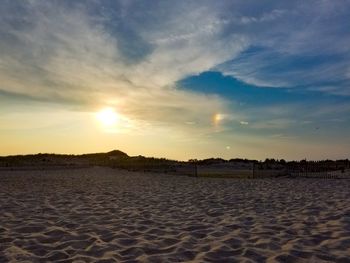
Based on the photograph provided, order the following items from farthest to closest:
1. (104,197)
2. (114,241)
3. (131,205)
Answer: (104,197) < (131,205) < (114,241)

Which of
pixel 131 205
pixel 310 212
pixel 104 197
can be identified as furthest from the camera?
pixel 104 197

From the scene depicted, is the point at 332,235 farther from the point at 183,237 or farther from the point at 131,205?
the point at 131,205

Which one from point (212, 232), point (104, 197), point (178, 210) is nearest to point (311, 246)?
point (212, 232)

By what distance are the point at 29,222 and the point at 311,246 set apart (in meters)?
6.18

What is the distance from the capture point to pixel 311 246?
6.94 metres

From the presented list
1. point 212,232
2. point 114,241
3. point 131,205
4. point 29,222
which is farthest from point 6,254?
point 131,205

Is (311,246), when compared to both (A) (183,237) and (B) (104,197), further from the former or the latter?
(B) (104,197)

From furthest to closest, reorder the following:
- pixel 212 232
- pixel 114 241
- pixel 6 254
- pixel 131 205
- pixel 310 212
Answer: pixel 131 205 < pixel 310 212 < pixel 212 232 < pixel 114 241 < pixel 6 254

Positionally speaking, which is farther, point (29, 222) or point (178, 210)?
point (178, 210)

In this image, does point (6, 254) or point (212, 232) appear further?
point (212, 232)

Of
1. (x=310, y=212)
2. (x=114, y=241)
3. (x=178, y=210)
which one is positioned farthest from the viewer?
(x=178, y=210)

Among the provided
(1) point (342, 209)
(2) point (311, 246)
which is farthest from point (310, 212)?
(2) point (311, 246)

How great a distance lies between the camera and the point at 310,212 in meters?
10.8

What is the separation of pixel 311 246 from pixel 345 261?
37.3 inches
